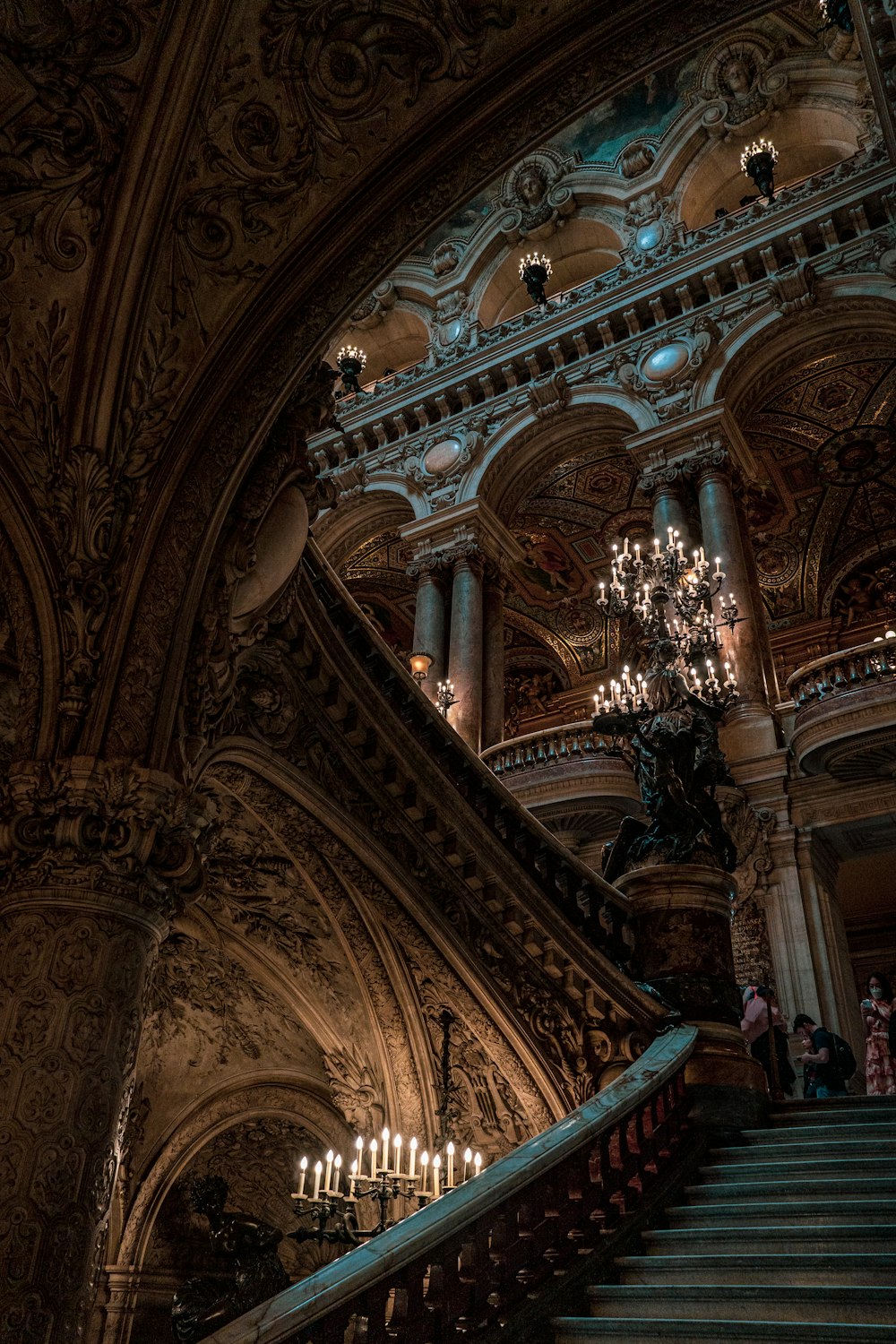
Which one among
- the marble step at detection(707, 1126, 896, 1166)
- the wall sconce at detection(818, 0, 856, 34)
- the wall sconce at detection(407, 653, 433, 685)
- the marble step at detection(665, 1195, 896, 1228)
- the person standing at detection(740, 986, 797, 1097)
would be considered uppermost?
the wall sconce at detection(818, 0, 856, 34)

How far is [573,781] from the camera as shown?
1288 cm

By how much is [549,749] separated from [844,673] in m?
3.88

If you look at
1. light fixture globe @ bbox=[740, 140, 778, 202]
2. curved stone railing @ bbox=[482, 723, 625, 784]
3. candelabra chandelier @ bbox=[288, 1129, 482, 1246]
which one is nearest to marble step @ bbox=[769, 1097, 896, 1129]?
candelabra chandelier @ bbox=[288, 1129, 482, 1246]

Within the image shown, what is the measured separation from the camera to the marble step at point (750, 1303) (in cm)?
302

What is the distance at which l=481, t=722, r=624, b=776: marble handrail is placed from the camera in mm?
13109

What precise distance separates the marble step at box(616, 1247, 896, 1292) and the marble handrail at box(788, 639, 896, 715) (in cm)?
849

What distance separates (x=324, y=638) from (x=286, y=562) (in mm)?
867

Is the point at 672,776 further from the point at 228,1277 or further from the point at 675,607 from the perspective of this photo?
the point at 675,607

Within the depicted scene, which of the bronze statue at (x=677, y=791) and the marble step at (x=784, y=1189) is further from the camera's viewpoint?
the bronze statue at (x=677, y=791)

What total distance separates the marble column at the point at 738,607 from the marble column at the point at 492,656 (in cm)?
374

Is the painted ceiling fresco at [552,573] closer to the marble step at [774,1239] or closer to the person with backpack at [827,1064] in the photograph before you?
the person with backpack at [827,1064]

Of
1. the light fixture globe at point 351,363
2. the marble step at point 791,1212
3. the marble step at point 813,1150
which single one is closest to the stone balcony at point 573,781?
the light fixture globe at point 351,363

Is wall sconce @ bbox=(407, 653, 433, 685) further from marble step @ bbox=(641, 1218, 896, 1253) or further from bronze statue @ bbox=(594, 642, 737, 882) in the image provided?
marble step @ bbox=(641, 1218, 896, 1253)

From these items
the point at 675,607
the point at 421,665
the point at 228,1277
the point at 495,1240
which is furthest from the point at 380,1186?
the point at 421,665
